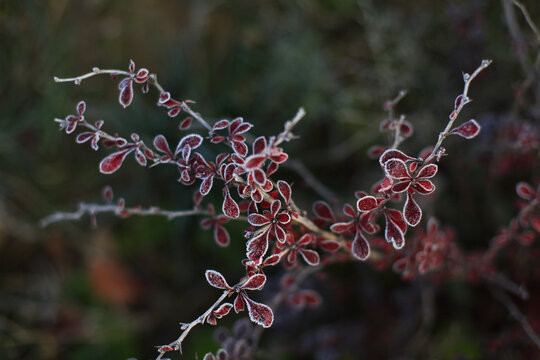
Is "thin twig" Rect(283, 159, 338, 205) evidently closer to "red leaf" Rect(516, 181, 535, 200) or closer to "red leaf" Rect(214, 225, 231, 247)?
"red leaf" Rect(214, 225, 231, 247)

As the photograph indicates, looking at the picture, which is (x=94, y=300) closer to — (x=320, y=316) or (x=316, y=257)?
(x=320, y=316)

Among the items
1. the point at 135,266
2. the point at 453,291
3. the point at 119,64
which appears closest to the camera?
the point at 453,291

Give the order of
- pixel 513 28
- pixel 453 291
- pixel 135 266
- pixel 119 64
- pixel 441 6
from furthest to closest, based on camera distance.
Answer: pixel 119 64 < pixel 135 266 < pixel 441 6 < pixel 453 291 < pixel 513 28

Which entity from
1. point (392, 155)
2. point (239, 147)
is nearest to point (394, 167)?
point (392, 155)

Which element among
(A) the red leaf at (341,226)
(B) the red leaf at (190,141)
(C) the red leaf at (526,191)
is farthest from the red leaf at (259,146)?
(C) the red leaf at (526,191)

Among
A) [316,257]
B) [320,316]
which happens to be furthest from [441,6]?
[316,257]

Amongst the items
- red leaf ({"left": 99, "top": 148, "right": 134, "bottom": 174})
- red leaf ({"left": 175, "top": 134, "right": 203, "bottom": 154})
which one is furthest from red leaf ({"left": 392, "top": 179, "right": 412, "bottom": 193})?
red leaf ({"left": 99, "top": 148, "right": 134, "bottom": 174})
